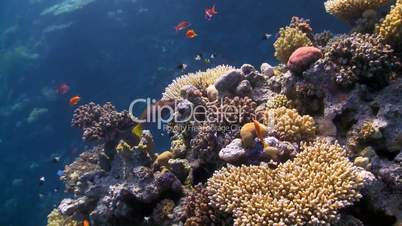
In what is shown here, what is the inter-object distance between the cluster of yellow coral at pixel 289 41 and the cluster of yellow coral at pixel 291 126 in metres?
1.44

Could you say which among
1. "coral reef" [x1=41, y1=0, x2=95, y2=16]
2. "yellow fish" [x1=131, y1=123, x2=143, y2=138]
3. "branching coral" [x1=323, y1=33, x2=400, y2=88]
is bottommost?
"branching coral" [x1=323, y1=33, x2=400, y2=88]

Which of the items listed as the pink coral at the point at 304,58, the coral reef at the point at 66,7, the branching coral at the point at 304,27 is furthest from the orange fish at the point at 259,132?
the coral reef at the point at 66,7

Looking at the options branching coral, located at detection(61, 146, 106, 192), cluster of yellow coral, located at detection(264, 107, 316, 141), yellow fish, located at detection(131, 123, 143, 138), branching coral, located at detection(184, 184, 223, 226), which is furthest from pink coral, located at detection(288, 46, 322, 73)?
branching coral, located at detection(61, 146, 106, 192)

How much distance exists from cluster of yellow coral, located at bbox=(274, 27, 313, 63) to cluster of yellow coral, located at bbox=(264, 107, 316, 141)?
4.73 feet

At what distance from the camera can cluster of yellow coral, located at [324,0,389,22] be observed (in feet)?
20.1

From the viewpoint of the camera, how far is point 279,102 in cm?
598

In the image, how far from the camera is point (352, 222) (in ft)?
13.7

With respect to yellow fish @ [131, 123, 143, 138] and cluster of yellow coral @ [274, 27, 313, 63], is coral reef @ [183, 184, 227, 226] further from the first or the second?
cluster of yellow coral @ [274, 27, 313, 63]

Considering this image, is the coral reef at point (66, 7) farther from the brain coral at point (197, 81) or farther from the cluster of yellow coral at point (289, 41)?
the cluster of yellow coral at point (289, 41)

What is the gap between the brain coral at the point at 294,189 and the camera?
404 cm

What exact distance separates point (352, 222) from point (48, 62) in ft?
100

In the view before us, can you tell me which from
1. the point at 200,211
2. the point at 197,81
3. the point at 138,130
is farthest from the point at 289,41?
the point at 200,211

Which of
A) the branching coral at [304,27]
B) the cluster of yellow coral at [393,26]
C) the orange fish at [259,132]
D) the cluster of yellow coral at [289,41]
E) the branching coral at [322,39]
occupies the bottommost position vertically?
the orange fish at [259,132]

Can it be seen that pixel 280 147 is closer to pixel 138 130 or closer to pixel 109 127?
pixel 138 130
